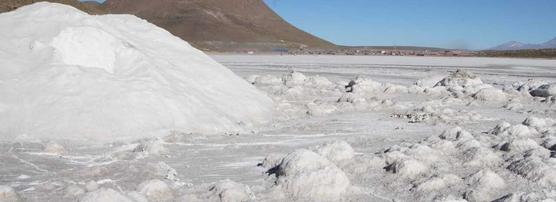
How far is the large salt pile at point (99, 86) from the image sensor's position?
6.45 meters

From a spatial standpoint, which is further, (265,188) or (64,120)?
(64,120)

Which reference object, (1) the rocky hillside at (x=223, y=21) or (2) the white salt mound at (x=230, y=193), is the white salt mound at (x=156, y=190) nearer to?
(2) the white salt mound at (x=230, y=193)

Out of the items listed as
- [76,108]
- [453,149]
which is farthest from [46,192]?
[453,149]

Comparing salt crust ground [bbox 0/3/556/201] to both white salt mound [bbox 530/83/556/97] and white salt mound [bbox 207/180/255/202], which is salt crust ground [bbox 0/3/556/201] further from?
white salt mound [bbox 530/83/556/97]

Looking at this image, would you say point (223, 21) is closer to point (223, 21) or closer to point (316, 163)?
point (223, 21)

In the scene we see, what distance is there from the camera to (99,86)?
7043mm

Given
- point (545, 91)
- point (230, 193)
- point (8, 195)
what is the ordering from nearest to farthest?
point (8, 195) → point (230, 193) → point (545, 91)

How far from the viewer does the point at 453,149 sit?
578 centimetres

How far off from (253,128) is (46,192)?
354 cm

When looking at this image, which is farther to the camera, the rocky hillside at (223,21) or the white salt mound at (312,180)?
the rocky hillside at (223,21)

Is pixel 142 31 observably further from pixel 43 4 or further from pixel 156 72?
pixel 156 72

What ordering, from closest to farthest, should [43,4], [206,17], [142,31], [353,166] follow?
[353,166]
[43,4]
[142,31]
[206,17]

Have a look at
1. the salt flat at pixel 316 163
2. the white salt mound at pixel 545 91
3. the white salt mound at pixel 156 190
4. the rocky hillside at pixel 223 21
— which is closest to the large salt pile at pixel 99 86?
the salt flat at pixel 316 163

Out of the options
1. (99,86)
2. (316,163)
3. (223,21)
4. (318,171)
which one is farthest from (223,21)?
(318,171)
